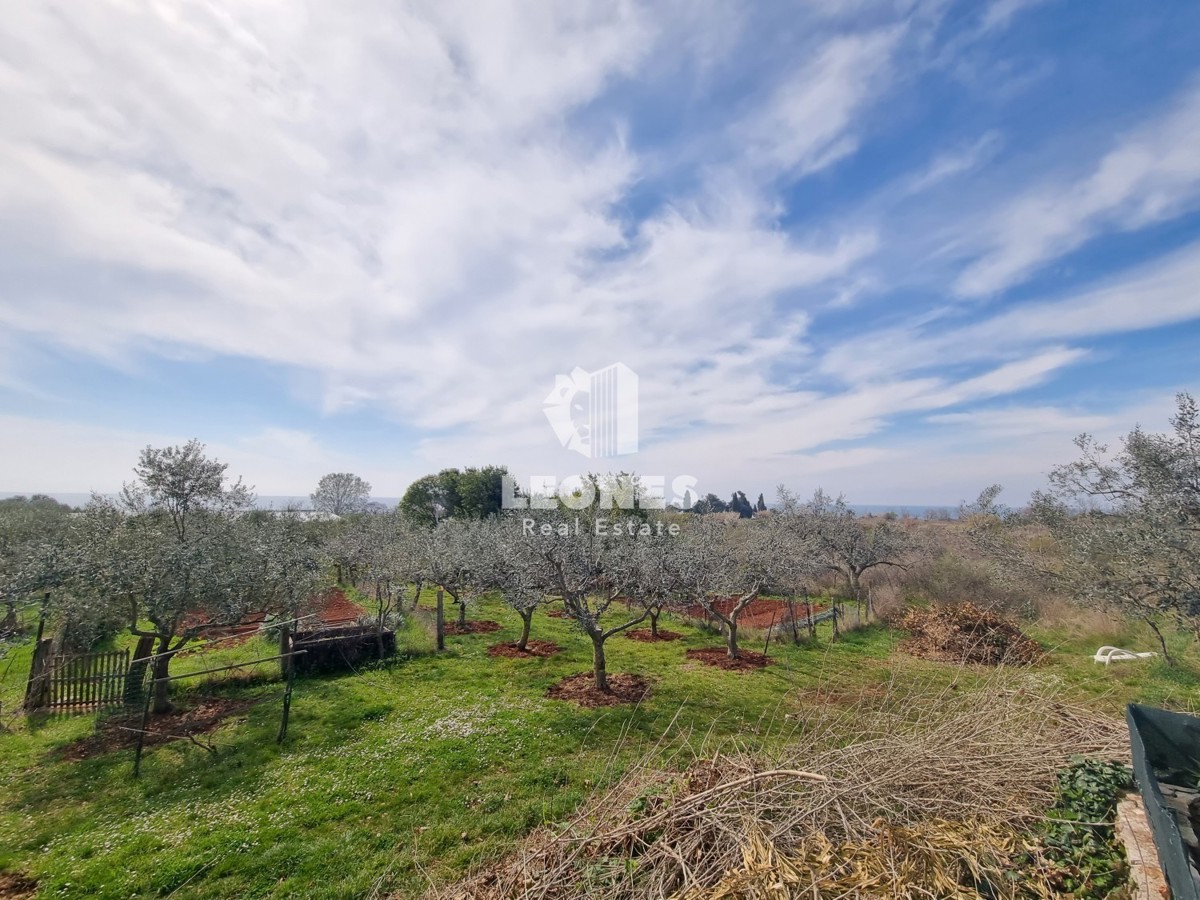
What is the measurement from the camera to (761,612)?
21125 mm

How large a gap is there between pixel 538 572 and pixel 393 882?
6420 millimetres

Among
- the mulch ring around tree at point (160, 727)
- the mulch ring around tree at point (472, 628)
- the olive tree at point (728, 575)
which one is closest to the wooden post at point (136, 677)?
the mulch ring around tree at point (160, 727)

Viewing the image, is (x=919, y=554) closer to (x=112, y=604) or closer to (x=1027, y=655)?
(x=1027, y=655)

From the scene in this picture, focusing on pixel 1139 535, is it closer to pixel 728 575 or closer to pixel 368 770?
pixel 728 575

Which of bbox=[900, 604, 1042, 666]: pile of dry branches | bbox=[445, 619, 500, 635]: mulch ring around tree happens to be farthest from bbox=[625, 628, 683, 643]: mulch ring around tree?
bbox=[900, 604, 1042, 666]: pile of dry branches

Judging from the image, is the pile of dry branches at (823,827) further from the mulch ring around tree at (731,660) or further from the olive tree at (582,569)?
the mulch ring around tree at (731,660)

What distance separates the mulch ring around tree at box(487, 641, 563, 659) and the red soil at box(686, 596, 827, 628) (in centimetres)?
603

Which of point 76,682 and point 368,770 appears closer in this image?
point 368,770

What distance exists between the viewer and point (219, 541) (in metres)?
10.9

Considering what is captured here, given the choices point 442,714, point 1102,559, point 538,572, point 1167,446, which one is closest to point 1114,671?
point 1102,559

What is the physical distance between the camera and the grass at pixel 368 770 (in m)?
5.23

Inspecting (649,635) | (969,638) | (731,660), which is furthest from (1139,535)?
(649,635)

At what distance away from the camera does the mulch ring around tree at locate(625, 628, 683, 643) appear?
15680 mm

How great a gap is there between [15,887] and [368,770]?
11.6 ft
